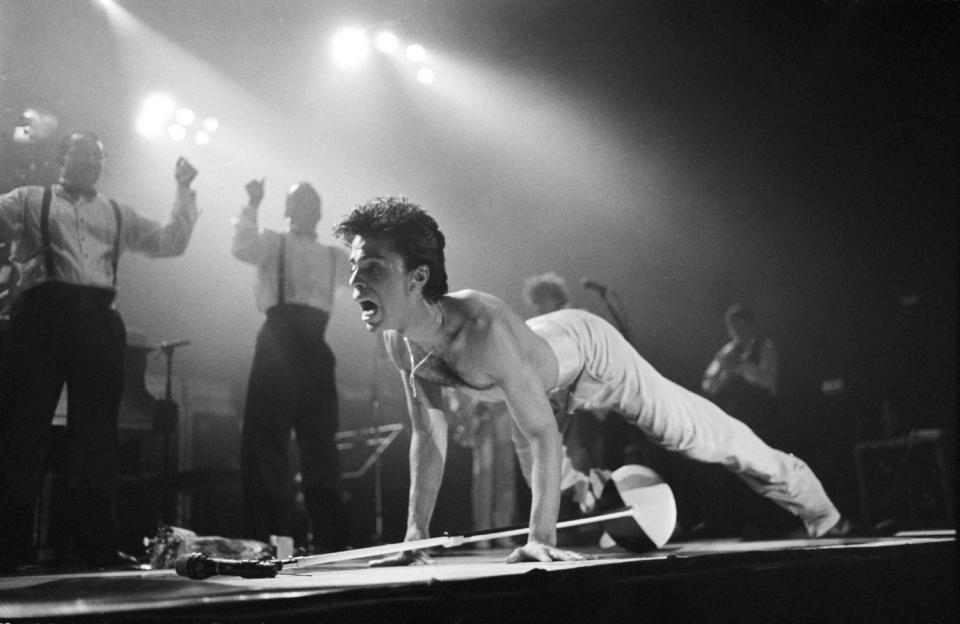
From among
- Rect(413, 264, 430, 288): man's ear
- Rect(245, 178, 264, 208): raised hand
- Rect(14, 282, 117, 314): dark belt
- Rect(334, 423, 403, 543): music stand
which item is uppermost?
Rect(245, 178, 264, 208): raised hand

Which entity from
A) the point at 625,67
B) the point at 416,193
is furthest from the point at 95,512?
the point at 625,67

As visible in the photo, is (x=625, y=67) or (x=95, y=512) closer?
(x=95, y=512)

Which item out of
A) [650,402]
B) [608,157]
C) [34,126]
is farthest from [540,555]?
[608,157]

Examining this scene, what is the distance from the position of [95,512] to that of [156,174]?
5.25 ft

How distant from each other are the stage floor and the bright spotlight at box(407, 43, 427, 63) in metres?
2.92

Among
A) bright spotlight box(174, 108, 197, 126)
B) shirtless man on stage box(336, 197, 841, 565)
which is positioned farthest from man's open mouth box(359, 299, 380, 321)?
bright spotlight box(174, 108, 197, 126)

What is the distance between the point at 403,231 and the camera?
2482 millimetres

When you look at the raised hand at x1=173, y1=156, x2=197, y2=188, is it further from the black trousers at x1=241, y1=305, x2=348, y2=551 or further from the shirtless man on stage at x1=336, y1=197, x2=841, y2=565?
the shirtless man on stage at x1=336, y1=197, x2=841, y2=565

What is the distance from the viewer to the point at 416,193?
170 inches

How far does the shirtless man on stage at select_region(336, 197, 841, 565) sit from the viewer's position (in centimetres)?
239

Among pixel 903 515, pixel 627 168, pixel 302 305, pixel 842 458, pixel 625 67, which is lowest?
pixel 903 515

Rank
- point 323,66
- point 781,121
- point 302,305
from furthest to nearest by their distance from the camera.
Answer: point 781,121 < point 323,66 < point 302,305

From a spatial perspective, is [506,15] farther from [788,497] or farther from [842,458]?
[842,458]

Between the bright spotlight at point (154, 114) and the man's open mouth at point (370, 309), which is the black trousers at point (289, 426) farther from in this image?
the man's open mouth at point (370, 309)
